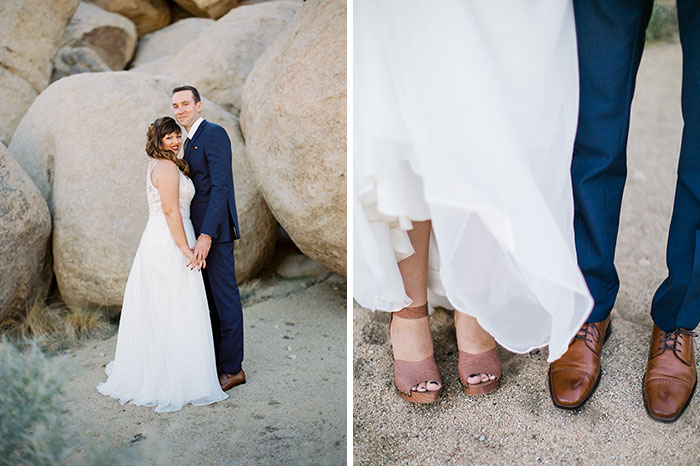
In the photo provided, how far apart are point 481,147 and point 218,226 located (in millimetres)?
767

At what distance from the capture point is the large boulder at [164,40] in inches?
94.5

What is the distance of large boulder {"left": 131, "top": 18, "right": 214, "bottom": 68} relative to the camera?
7.88 ft

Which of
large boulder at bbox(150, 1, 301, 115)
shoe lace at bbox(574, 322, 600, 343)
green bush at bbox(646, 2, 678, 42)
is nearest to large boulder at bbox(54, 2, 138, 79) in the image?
large boulder at bbox(150, 1, 301, 115)

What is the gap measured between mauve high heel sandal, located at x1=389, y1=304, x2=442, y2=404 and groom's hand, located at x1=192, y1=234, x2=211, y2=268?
59cm

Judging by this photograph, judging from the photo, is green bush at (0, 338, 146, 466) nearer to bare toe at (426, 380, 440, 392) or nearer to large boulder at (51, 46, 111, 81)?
bare toe at (426, 380, 440, 392)

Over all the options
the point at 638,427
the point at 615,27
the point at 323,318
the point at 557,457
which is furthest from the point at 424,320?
the point at 615,27

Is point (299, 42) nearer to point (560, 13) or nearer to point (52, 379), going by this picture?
point (560, 13)

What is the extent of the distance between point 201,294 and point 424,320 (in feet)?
2.16

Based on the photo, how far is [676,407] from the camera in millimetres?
1711

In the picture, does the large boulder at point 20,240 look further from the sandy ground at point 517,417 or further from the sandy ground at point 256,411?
the sandy ground at point 517,417

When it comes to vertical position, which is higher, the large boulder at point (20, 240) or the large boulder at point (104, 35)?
the large boulder at point (104, 35)

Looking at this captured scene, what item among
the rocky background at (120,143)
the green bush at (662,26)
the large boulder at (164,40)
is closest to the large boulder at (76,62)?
the rocky background at (120,143)

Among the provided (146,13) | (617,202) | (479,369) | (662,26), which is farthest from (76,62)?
(662,26)

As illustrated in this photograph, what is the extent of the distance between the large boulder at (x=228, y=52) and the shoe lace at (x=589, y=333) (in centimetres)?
143
